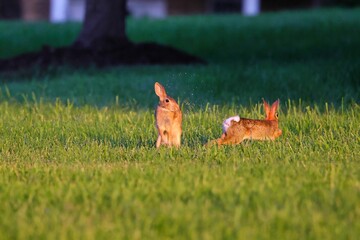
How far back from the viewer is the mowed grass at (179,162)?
5613 millimetres

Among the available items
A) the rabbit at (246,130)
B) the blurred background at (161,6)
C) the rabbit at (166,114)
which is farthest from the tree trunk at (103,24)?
the blurred background at (161,6)

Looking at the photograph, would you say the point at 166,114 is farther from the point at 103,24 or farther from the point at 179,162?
the point at 103,24

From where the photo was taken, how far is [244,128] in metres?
8.46

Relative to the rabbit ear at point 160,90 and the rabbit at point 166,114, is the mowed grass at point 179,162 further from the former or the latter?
the rabbit ear at point 160,90

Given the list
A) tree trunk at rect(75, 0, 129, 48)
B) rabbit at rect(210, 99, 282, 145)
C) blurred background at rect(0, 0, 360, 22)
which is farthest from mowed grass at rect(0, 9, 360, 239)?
blurred background at rect(0, 0, 360, 22)

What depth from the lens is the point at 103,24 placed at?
18766 mm

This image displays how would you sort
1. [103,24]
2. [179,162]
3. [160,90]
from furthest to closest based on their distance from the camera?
[103,24] < [160,90] < [179,162]

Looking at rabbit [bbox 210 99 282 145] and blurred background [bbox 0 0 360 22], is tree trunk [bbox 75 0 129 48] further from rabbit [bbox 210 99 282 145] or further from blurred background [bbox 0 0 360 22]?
blurred background [bbox 0 0 360 22]

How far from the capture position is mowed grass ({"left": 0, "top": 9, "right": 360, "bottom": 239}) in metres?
5.61

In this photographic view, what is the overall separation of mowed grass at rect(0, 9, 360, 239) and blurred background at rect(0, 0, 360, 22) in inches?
991

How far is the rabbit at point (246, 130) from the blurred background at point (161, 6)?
3157 cm

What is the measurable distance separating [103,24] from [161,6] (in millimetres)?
24290

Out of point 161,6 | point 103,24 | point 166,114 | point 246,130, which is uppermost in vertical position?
point 166,114

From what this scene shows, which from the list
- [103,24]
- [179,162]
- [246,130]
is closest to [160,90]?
[179,162]
